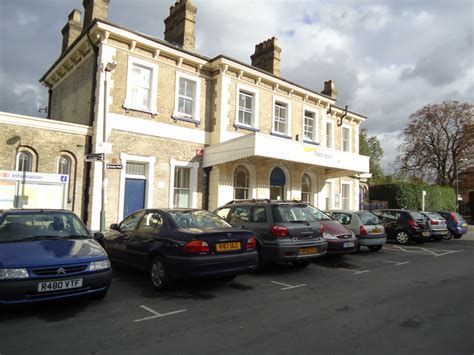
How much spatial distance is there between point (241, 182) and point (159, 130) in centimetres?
477

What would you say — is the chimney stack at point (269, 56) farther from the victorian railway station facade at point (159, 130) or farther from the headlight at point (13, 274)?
the headlight at point (13, 274)

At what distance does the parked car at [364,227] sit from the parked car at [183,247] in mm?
6255

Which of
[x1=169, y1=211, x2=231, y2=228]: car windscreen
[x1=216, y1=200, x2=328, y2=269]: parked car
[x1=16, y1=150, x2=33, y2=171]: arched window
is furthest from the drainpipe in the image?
[x1=169, y1=211, x2=231, y2=228]: car windscreen

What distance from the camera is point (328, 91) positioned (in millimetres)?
25344

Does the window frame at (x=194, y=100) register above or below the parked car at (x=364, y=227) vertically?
above

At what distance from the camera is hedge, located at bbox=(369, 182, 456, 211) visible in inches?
1375

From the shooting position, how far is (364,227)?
1218 cm

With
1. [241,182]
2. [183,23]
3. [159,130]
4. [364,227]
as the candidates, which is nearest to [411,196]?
[241,182]

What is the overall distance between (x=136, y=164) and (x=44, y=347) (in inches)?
431

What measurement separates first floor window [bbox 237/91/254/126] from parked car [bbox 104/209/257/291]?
10712 millimetres

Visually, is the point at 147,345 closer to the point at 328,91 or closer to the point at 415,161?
the point at 328,91

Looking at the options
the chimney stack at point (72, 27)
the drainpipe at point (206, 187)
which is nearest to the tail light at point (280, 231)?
the drainpipe at point (206, 187)

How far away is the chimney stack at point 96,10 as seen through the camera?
50.3 feet

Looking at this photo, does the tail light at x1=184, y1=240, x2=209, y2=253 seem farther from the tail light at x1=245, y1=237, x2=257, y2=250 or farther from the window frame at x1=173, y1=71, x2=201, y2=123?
the window frame at x1=173, y1=71, x2=201, y2=123
